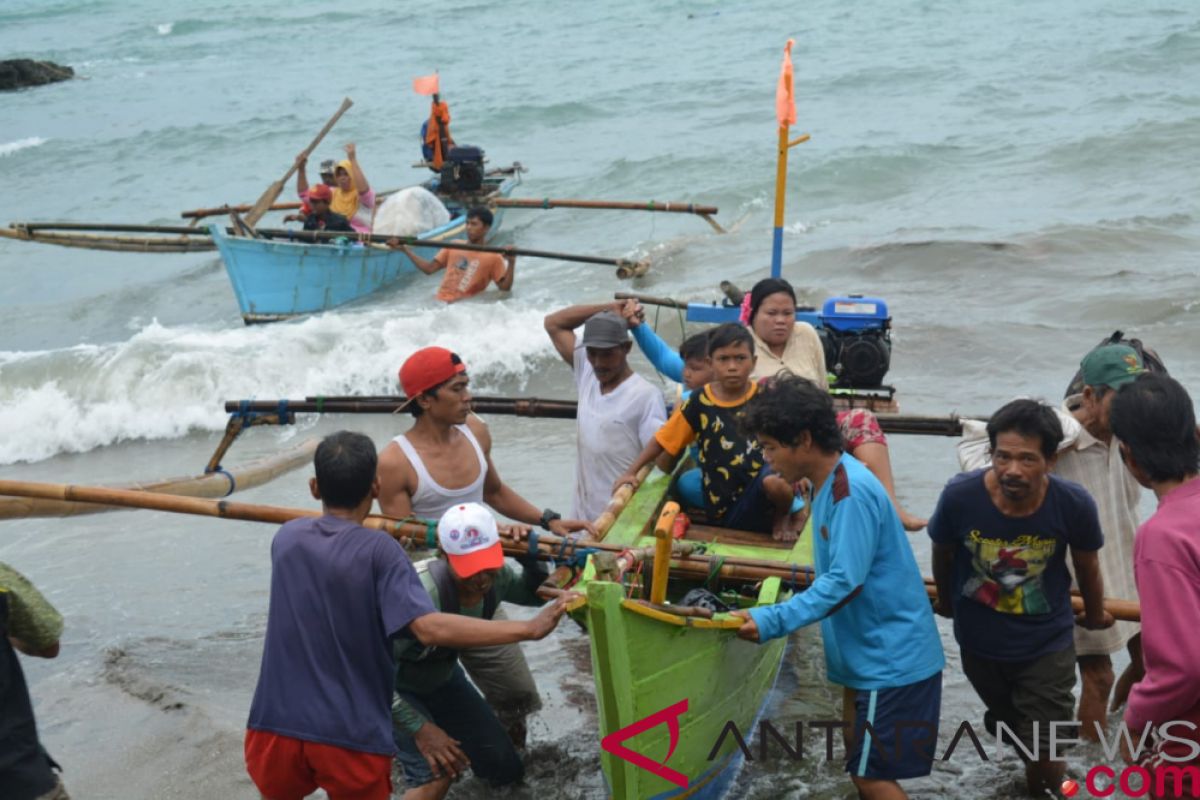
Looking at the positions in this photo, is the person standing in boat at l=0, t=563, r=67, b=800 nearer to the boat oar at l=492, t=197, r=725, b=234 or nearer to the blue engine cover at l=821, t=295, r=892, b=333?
the blue engine cover at l=821, t=295, r=892, b=333

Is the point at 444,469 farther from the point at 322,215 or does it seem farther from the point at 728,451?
the point at 322,215

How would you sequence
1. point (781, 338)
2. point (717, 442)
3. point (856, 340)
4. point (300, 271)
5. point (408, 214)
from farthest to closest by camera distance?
1. point (408, 214)
2. point (300, 271)
3. point (856, 340)
4. point (781, 338)
5. point (717, 442)

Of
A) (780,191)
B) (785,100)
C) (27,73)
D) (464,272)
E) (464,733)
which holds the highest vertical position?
(785,100)

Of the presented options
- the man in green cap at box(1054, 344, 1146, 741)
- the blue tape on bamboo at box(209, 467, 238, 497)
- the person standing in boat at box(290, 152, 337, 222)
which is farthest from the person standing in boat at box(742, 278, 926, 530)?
the person standing in boat at box(290, 152, 337, 222)

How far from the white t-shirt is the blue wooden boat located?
320 inches

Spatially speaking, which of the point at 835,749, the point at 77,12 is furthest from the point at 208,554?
the point at 77,12

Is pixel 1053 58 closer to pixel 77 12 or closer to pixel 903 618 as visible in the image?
pixel 903 618

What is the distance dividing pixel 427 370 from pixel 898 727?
204 centimetres

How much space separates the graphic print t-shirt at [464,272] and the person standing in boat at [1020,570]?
394 inches

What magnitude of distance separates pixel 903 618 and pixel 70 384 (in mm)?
10021

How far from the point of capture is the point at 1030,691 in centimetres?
398

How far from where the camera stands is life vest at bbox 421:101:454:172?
55.2 feet

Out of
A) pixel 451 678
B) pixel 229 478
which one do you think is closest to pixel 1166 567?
pixel 451 678

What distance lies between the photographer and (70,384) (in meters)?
11.9
